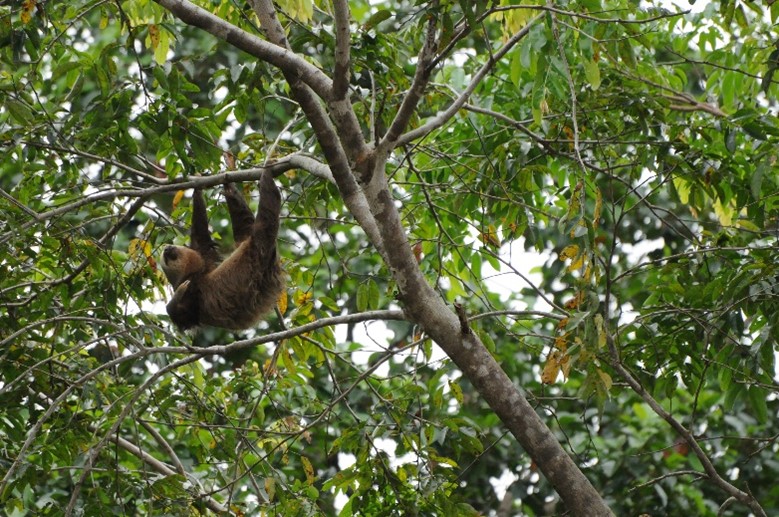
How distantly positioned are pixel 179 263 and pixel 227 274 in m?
0.37

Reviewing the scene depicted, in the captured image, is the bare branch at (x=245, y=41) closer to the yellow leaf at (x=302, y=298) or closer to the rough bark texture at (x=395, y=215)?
the rough bark texture at (x=395, y=215)

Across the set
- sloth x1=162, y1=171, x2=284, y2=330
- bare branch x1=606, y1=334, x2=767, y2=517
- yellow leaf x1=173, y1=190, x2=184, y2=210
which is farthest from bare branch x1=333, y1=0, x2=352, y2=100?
yellow leaf x1=173, y1=190, x2=184, y2=210

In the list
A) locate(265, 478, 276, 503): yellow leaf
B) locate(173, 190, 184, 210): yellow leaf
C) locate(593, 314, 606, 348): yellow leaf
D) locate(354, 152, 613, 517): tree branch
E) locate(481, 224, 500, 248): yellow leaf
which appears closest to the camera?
locate(593, 314, 606, 348): yellow leaf

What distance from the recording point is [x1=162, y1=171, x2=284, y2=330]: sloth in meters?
5.68

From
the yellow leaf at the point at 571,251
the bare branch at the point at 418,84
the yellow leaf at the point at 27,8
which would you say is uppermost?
the yellow leaf at the point at 27,8

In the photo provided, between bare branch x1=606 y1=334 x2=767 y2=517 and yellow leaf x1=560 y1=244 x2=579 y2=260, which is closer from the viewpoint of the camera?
yellow leaf x1=560 y1=244 x2=579 y2=260

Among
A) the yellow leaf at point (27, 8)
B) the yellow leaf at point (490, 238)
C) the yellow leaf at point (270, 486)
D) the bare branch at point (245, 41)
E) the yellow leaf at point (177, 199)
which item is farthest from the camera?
the yellow leaf at point (177, 199)

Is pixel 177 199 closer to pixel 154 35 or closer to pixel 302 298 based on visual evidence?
pixel 302 298

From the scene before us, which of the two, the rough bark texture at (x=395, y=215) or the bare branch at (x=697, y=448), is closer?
the rough bark texture at (x=395, y=215)

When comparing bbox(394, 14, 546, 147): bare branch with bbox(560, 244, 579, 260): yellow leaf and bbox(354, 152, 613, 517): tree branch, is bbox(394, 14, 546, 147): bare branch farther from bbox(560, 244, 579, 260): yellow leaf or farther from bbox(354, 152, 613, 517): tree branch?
bbox(560, 244, 579, 260): yellow leaf

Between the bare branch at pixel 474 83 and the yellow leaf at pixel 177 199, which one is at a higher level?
the yellow leaf at pixel 177 199

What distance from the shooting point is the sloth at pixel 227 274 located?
18.6 ft

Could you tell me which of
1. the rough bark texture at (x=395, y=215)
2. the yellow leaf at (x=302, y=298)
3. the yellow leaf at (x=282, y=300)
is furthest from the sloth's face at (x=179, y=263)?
the rough bark texture at (x=395, y=215)

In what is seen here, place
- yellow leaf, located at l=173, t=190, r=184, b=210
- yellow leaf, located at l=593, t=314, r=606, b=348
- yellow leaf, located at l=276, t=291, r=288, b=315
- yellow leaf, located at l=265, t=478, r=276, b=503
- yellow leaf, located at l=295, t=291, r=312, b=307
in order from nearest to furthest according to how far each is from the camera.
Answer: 1. yellow leaf, located at l=593, t=314, r=606, b=348
2. yellow leaf, located at l=265, t=478, r=276, b=503
3. yellow leaf, located at l=295, t=291, r=312, b=307
4. yellow leaf, located at l=276, t=291, r=288, b=315
5. yellow leaf, located at l=173, t=190, r=184, b=210
